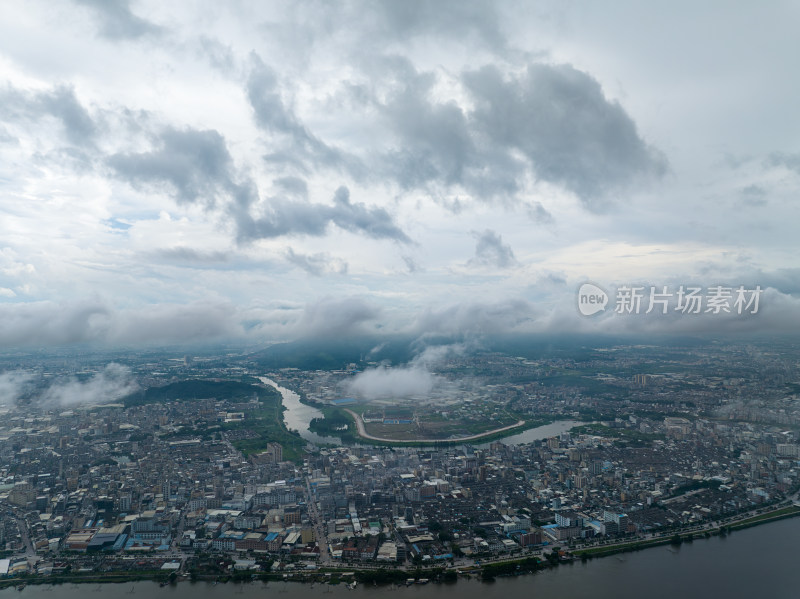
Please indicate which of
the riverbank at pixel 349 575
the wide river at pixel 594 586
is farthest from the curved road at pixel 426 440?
the wide river at pixel 594 586

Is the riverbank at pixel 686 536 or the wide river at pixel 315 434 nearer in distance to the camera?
the riverbank at pixel 686 536

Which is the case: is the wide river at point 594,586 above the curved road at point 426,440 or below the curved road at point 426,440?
above

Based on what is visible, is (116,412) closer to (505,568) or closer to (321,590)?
(321,590)

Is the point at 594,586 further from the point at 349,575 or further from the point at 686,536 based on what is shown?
the point at 349,575

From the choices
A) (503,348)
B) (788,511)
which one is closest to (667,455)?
(788,511)

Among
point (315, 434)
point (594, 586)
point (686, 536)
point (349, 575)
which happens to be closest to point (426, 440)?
point (315, 434)

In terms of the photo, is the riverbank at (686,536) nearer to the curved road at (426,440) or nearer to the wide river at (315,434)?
the wide river at (315,434)

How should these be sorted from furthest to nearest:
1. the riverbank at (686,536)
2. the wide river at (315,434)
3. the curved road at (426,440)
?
the wide river at (315,434), the curved road at (426,440), the riverbank at (686,536)

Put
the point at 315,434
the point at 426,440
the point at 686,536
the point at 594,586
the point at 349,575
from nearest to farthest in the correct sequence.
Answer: the point at 594,586 < the point at 349,575 < the point at 686,536 < the point at 426,440 < the point at 315,434

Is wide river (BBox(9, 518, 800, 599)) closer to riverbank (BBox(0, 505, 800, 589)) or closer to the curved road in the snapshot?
riverbank (BBox(0, 505, 800, 589))
